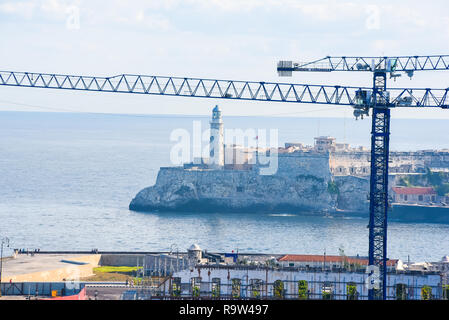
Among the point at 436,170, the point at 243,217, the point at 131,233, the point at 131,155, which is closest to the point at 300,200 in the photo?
the point at 243,217

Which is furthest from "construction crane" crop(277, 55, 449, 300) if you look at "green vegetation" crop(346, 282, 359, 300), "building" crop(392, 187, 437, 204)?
"building" crop(392, 187, 437, 204)

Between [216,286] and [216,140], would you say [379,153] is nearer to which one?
[216,286]

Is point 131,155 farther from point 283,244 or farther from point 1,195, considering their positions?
point 283,244

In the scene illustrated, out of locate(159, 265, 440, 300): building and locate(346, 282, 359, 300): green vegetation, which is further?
locate(159, 265, 440, 300): building

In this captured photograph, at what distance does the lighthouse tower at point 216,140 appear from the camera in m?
108

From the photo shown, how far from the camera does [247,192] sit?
108m

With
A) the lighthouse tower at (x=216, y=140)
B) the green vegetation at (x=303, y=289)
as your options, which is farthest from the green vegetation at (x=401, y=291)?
the lighthouse tower at (x=216, y=140)

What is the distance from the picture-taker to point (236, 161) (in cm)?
11550

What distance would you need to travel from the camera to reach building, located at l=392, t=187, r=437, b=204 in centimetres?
10512

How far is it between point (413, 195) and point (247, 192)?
1787 cm

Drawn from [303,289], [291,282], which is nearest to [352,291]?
[303,289]

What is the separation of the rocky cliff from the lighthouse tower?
2509 millimetres

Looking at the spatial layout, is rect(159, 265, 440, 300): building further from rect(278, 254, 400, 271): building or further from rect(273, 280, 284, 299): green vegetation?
rect(278, 254, 400, 271): building
